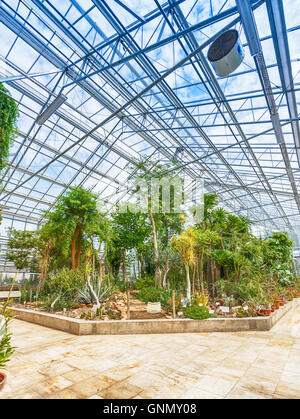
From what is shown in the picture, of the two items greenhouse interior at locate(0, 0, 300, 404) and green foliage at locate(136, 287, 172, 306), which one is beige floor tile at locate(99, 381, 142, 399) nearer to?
greenhouse interior at locate(0, 0, 300, 404)

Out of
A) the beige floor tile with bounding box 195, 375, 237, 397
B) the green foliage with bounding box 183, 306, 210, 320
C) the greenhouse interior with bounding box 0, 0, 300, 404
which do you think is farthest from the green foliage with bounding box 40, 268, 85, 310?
the beige floor tile with bounding box 195, 375, 237, 397

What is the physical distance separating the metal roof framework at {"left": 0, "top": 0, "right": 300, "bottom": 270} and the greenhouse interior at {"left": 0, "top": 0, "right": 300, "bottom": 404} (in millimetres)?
52

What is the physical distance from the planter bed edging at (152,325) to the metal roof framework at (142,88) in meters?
4.64

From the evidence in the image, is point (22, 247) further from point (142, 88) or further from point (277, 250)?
point (277, 250)

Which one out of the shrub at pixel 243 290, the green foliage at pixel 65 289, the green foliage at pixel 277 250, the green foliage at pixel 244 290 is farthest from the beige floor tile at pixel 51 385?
the green foliage at pixel 277 250

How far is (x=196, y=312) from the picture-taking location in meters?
5.36

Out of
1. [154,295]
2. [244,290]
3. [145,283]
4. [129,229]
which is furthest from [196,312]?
[129,229]

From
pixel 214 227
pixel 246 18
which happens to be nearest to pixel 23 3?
pixel 246 18

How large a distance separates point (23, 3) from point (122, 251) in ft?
33.2

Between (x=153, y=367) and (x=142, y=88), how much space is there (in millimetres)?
8520

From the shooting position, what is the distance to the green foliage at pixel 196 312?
5273 mm

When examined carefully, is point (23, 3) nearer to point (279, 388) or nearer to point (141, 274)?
point (279, 388)

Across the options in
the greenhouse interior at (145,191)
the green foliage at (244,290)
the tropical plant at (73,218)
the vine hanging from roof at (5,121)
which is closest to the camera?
the greenhouse interior at (145,191)

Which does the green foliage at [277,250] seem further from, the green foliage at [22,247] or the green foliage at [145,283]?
the green foliage at [22,247]
